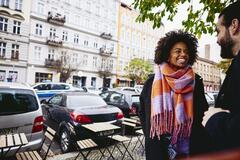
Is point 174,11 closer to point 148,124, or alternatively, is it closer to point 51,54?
point 148,124

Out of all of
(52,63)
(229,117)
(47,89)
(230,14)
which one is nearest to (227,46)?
(230,14)

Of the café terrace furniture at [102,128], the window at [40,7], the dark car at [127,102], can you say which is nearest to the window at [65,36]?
the window at [40,7]

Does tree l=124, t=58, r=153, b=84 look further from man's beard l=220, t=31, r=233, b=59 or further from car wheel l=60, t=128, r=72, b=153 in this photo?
man's beard l=220, t=31, r=233, b=59

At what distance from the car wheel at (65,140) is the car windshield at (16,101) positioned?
183cm

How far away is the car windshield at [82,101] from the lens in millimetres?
8438

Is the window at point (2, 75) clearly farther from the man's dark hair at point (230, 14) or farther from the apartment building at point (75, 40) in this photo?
the man's dark hair at point (230, 14)

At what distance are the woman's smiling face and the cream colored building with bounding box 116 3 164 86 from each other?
5071 centimetres

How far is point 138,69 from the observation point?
52375 millimetres

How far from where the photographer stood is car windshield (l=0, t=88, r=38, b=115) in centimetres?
586

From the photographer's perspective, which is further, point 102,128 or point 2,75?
point 2,75

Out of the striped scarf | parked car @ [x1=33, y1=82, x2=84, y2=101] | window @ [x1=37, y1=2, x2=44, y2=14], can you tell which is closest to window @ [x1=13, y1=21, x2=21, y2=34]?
window @ [x1=37, y1=2, x2=44, y2=14]

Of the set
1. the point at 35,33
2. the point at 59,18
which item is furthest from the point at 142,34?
the point at 35,33

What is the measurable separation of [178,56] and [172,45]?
163 mm

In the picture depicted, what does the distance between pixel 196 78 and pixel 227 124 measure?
5.30 ft
